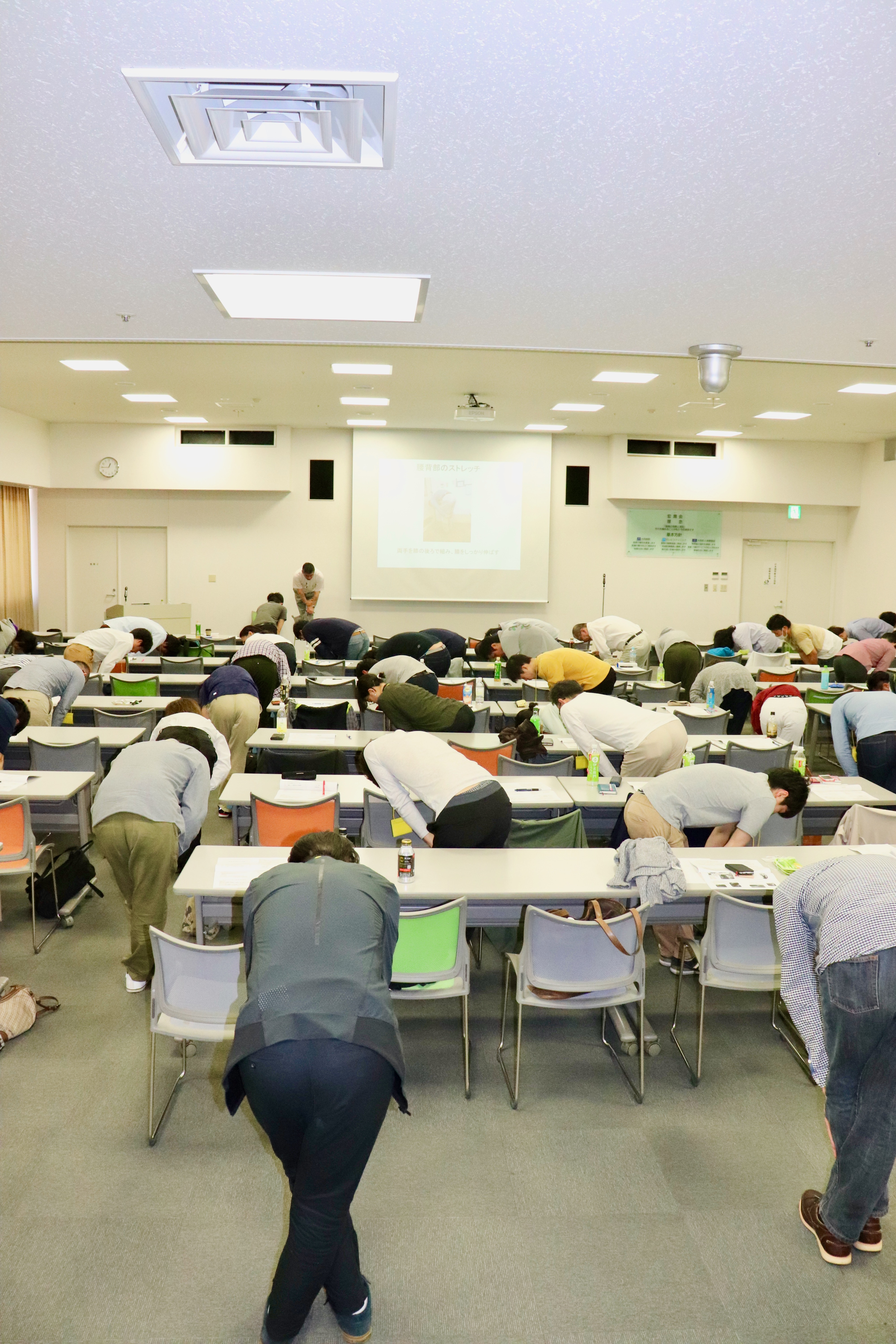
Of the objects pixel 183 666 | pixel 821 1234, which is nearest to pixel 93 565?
pixel 183 666

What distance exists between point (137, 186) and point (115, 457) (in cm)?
1086

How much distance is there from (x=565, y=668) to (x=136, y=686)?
146 inches

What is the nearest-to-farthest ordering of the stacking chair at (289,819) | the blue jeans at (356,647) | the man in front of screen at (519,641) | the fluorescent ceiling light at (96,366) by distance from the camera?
the stacking chair at (289,819) < the fluorescent ceiling light at (96,366) < the man in front of screen at (519,641) < the blue jeans at (356,647)

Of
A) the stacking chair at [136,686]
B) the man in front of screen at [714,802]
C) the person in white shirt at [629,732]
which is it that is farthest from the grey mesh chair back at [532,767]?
the stacking chair at [136,686]

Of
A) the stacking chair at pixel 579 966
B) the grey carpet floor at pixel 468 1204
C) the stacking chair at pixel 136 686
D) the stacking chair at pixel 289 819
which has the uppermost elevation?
the stacking chair at pixel 136 686

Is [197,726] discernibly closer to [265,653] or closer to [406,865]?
[406,865]

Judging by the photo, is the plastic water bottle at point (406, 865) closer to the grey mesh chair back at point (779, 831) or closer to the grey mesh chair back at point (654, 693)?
the grey mesh chair back at point (779, 831)

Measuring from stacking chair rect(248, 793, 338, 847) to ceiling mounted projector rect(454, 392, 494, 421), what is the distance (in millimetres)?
6551

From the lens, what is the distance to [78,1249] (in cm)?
274

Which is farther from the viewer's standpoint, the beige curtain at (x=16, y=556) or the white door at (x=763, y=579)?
the white door at (x=763, y=579)

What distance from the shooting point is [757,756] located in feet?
20.2

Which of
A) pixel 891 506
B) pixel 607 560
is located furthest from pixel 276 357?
pixel 891 506

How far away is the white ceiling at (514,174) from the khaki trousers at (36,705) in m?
2.74

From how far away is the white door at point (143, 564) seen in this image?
13969 millimetres
